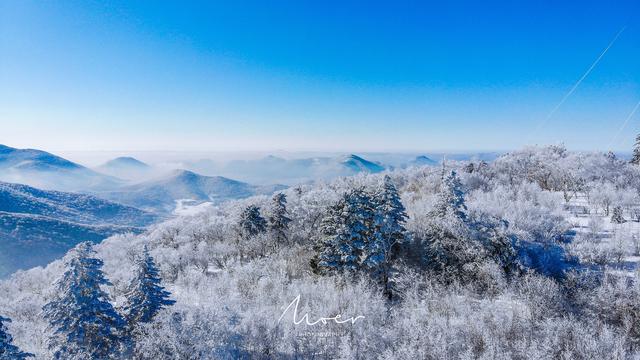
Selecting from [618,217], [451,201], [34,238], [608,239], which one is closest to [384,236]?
[451,201]

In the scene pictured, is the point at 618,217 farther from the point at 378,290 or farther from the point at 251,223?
the point at 251,223

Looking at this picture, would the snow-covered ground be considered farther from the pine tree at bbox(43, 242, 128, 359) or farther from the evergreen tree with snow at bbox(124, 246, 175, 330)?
the pine tree at bbox(43, 242, 128, 359)

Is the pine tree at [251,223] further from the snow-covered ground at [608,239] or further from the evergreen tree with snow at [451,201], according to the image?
the snow-covered ground at [608,239]

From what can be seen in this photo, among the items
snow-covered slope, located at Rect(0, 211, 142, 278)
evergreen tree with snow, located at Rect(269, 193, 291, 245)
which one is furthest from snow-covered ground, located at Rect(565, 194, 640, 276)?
snow-covered slope, located at Rect(0, 211, 142, 278)

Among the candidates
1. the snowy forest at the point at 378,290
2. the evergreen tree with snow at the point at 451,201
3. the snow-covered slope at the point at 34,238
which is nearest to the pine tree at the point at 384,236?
the snowy forest at the point at 378,290

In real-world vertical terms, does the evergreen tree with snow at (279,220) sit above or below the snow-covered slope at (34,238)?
above

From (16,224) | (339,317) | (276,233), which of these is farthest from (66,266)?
(16,224)
